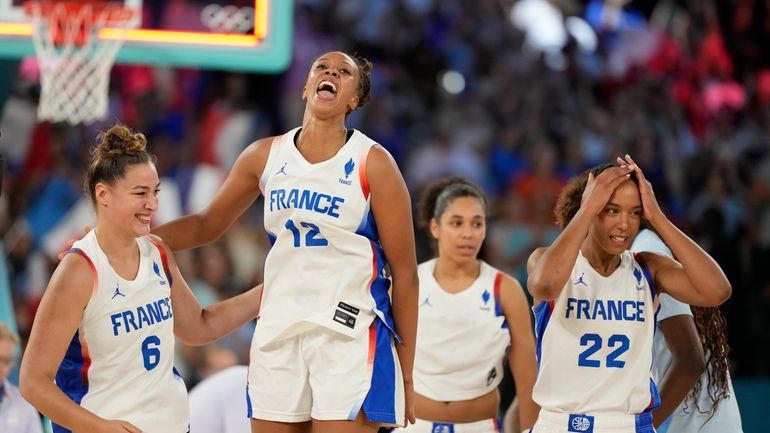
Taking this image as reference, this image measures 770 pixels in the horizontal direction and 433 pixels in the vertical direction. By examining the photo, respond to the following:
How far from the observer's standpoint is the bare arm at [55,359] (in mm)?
3922

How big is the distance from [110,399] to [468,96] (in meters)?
8.99

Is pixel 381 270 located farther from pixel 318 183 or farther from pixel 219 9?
pixel 219 9

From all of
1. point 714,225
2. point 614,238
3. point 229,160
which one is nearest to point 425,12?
point 229,160

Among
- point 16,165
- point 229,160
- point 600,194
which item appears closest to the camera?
point 600,194

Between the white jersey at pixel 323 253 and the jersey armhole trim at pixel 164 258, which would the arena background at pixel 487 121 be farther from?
the white jersey at pixel 323 253

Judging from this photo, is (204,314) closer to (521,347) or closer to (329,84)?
(329,84)

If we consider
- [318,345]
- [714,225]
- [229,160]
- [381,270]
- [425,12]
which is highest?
[425,12]

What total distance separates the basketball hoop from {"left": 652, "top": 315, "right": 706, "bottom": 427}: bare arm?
4.38 m

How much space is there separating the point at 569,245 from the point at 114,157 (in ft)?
5.62

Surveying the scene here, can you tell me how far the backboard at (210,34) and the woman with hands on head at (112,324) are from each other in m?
3.67

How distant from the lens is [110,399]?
4090 millimetres

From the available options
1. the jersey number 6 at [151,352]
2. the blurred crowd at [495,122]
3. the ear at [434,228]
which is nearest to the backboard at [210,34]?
the blurred crowd at [495,122]

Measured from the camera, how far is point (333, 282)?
4199mm

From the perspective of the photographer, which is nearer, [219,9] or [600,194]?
[600,194]
